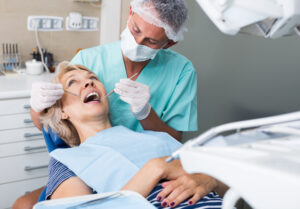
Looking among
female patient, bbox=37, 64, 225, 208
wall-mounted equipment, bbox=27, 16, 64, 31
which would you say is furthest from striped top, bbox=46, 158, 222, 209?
wall-mounted equipment, bbox=27, 16, 64, 31

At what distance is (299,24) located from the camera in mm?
685

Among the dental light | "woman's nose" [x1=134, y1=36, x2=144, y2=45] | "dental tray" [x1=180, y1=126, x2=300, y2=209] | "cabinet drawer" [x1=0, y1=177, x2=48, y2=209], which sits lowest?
"cabinet drawer" [x1=0, y1=177, x2=48, y2=209]

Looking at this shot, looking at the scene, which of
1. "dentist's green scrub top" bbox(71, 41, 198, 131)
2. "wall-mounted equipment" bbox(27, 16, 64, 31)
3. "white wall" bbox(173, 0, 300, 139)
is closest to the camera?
"dentist's green scrub top" bbox(71, 41, 198, 131)

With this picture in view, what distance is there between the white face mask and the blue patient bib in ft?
1.13

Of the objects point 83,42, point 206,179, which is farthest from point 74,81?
point 83,42

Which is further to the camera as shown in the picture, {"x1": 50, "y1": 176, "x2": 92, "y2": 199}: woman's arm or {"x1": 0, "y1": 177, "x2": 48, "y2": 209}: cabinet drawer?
{"x1": 0, "y1": 177, "x2": 48, "y2": 209}: cabinet drawer

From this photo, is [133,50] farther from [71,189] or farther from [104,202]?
[104,202]

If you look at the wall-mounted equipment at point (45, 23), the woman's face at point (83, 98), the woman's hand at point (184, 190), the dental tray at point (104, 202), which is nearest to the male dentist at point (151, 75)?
the woman's face at point (83, 98)

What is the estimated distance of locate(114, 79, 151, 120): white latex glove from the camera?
4.90 ft

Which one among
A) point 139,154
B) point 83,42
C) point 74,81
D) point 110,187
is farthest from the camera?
point 83,42

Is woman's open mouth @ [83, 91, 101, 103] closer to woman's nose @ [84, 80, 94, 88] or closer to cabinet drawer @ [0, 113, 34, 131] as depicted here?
woman's nose @ [84, 80, 94, 88]

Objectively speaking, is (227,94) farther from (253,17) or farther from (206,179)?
(253,17)

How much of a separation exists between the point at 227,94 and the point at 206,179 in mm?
1209

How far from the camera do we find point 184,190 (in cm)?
122
